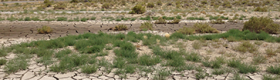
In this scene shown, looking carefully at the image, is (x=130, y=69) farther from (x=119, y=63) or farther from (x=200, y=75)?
(x=200, y=75)

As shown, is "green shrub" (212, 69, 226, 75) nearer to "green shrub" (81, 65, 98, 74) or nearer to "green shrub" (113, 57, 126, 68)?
"green shrub" (113, 57, 126, 68)

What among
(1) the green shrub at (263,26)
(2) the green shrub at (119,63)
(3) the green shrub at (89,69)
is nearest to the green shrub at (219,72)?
(2) the green shrub at (119,63)

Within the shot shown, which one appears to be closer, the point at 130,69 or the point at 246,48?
the point at 130,69

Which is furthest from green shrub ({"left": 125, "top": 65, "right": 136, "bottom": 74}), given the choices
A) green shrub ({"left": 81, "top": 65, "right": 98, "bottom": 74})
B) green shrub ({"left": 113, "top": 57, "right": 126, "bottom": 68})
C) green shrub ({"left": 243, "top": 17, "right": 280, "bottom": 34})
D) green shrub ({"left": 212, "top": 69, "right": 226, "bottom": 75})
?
green shrub ({"left": 243, "top": 17, "right": 280, "bottom": 34})

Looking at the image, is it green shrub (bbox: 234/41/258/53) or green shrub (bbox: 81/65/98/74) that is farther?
green shrub (bbox: 234/41/258/53)

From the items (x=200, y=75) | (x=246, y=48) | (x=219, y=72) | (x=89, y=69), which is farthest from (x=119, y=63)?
(x=246, y=48)

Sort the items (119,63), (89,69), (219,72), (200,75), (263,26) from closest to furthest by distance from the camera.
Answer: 1. (200,75)
2. (219,72)
3. (89,69)
4. (119,63)
5. (263,26)

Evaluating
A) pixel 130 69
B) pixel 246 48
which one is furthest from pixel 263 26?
pixel 130 69

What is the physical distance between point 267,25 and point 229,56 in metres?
5.86

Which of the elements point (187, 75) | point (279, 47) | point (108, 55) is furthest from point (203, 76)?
point (279, 47)

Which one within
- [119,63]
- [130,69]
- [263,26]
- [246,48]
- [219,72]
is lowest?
[219,72]

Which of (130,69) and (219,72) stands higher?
(130,69)

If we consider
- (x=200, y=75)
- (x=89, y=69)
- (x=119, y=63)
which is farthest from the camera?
(x=119, y=63)

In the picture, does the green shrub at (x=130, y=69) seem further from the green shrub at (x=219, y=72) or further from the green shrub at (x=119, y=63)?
the green shrub at (x=219, y=72)
